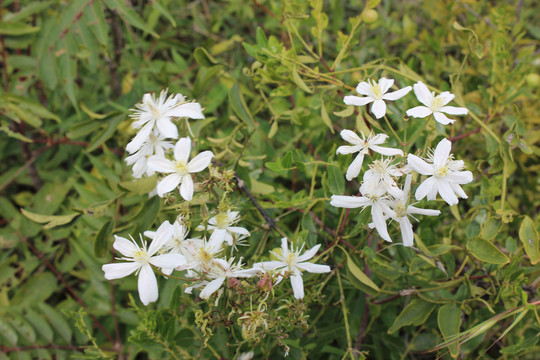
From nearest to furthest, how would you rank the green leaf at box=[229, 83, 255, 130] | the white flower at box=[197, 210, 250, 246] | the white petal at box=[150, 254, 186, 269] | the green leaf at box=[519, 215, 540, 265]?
1. the white petal at box=[150, 254, 186, 269]
2. the white flower at box=[197, 210, 250, 246]
3. the green leaf at box=[519, 215, 540, 265]
4. the green leaf at box=[229, 83, 255, 130]

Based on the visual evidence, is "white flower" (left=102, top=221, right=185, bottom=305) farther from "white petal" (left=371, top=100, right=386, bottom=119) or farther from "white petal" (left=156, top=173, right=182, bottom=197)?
"white petal" (left=371, top=100, right=386, bottom=119)

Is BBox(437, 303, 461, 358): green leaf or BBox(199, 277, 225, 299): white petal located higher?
BBox(199, 277, 225, 299): white petal

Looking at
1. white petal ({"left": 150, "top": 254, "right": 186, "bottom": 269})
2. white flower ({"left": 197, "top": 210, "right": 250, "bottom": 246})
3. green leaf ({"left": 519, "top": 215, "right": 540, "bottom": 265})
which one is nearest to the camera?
white petal ({"left": 150, "top": 254, "right": 186, "bottom": 269})

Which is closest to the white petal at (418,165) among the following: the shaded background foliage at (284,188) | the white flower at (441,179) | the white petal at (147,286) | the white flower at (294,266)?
the white flower at (441,179)

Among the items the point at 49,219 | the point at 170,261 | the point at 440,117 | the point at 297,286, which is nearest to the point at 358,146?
the point at 440,117

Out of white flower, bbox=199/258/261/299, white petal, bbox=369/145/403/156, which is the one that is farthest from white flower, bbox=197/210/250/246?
white petal, bbox=369/145/403/156

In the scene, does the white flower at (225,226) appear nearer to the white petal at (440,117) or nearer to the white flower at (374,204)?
the white flower at (374,204)
